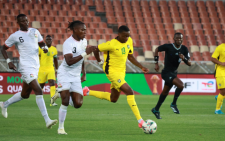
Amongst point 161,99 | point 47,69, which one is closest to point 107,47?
point 161,99

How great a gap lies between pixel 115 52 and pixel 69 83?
1.68m

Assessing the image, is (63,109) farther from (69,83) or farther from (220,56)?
(220,56)

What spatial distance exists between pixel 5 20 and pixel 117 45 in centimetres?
1710

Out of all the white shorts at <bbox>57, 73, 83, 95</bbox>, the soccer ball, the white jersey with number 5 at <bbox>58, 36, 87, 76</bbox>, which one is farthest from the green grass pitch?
the white jersey with number 5 at <bbox>58, 36, 87, 76</bbox>

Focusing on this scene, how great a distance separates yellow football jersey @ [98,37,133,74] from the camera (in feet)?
25.7

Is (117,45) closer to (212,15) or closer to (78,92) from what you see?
(78,92)

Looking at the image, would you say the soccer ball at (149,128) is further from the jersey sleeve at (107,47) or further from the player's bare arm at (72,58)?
the jersey sleeve at (107,47)

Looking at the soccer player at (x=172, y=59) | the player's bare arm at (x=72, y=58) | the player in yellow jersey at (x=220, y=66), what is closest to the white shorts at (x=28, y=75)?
the player's bare arm at (x=72, y=58)

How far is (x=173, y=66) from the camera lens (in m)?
9.81

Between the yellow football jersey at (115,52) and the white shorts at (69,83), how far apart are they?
4.64 feet

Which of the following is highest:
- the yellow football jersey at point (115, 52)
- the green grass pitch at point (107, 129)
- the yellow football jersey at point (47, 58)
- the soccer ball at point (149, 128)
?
the yellow football jersey at point (115, 52)

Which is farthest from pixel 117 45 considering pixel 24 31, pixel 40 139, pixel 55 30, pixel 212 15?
pixel 212 15

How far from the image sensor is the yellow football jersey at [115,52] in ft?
25.7

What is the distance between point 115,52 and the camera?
310 inches
